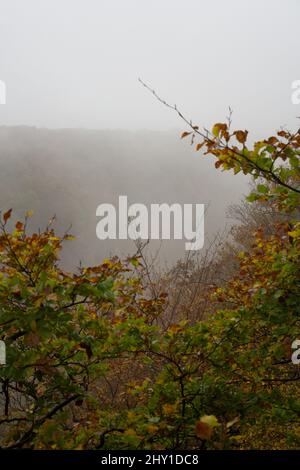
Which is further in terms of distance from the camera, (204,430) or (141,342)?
(141,342)

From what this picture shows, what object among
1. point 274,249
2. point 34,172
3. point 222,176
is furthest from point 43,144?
point 274,249

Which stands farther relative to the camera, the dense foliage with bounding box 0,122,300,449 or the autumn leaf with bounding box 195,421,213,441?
the dense foliage with bounding box 0,122,300,449

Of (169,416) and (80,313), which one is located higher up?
(80,313)

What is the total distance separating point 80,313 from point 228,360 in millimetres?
1633

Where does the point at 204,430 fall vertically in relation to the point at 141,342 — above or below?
below

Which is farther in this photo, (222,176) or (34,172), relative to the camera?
(222,176)

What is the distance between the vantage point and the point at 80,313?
9.94 feet

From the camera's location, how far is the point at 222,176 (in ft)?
332

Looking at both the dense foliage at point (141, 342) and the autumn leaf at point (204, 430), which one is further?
the dense foliage at point (141, 342)

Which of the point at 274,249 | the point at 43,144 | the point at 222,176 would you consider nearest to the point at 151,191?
the point at 222,176
